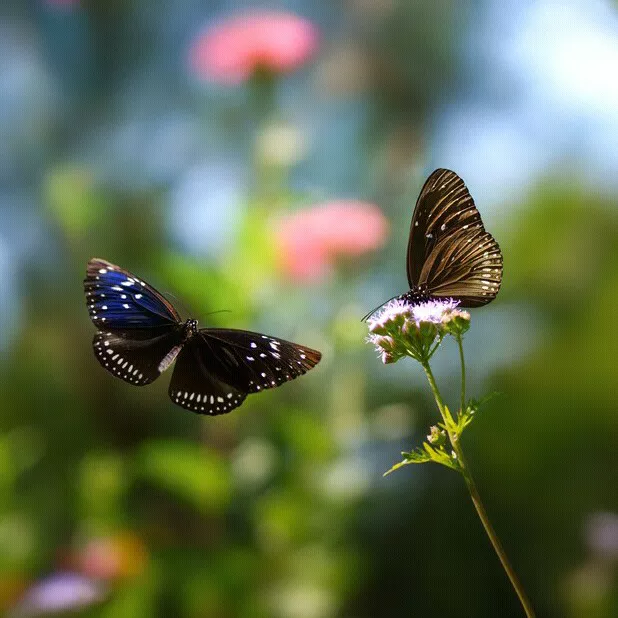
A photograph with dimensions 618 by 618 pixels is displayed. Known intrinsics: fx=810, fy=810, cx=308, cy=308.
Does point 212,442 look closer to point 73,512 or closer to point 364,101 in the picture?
point 73,512

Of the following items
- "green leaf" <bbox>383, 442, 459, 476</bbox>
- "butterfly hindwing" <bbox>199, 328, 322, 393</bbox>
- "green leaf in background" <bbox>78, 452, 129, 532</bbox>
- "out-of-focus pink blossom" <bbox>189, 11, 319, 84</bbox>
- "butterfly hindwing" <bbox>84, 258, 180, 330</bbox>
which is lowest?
"green leaf" <bbox>383, 442, 459, 476</bbox>

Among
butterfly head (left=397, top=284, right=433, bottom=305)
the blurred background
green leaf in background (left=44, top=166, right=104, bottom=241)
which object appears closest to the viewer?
butterfly head (left=397, top=284, right=433, bottom=305)

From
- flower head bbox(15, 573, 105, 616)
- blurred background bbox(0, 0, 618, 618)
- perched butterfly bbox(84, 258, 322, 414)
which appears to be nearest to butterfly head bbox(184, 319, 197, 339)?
perched butterfly bbox(84, 258, 322, 414)

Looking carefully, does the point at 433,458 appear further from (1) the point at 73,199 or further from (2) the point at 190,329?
(1) the point at 73,199

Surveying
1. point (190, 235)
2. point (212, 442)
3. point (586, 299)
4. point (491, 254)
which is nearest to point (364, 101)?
point (190, 235)

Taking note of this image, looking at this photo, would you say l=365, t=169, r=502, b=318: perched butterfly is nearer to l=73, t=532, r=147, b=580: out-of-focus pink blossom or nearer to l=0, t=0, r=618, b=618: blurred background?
l=0, t=0, r=618, b=618: blurred background

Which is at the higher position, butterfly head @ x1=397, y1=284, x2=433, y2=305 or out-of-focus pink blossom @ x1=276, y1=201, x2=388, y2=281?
out-of-focus pink blossom @ x1=276, y1=201, x2=388, y2=281

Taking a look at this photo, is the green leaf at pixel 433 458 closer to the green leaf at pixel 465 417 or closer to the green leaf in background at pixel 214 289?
the green leaf at pixel 465 417

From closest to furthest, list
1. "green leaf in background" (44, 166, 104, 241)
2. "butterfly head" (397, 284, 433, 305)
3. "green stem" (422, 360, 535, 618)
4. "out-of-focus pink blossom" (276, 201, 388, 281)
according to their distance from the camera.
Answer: "green stem" (422, 360, 535, 618), "butterfly head" (397, 284, 433, 305), "out-of-focus pink blossom" (276, 201, 388, 281), "green leaf in background" (44, 166, 104, 241)

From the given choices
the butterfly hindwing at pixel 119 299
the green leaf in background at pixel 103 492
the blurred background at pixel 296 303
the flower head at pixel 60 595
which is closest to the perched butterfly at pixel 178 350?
the butterfly hindwing at pixel 119 299
